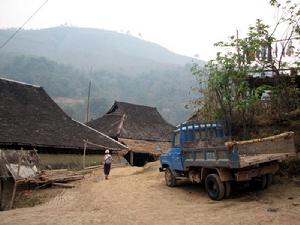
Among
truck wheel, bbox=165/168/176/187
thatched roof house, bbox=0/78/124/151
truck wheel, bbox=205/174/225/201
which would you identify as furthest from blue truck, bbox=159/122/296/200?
thatched roof house, bbox=0/78/124/151

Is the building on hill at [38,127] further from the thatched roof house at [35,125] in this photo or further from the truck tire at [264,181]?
the truck tire at [264,181]

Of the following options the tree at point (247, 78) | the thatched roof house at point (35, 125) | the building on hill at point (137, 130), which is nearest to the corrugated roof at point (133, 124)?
the building on hill at point (137, 130)

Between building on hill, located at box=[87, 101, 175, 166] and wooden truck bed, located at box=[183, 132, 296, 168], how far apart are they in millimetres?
17748

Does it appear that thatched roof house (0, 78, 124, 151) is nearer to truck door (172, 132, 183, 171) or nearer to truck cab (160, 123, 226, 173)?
truck door (172, 132, 183, 171)

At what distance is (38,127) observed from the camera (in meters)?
23.5

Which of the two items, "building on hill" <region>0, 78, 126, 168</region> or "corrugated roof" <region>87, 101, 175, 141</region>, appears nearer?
"building on hill" <region>0, 78, 126, 168</region>

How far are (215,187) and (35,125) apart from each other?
14638mm

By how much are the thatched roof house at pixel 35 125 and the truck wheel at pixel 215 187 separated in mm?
12193

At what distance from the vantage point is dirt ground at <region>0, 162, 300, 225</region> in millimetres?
9461

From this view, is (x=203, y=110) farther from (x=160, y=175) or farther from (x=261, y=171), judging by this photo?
(x=261, y=171)

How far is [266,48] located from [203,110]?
446 cm

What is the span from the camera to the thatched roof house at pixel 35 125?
21500 mm

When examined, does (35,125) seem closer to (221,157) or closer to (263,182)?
(221,157)

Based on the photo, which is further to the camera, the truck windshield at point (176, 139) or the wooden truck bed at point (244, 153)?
the truck windshield at point (176, 139)
